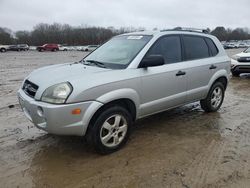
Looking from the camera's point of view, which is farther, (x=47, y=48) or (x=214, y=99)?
(x=47, y=48)

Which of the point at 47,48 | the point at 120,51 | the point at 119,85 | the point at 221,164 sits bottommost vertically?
the point at 221,164

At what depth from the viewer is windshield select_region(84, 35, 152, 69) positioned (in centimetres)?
451

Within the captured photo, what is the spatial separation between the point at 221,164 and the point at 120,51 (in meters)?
2.39

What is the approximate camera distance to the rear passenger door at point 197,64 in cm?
532

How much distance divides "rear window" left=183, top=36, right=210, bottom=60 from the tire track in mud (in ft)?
5.50

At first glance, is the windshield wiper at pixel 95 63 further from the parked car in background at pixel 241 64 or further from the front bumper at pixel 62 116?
the parked car in background at pixel 241 64

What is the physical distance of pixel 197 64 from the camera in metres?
5.42

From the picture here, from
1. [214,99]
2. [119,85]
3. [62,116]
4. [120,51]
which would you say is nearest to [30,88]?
[62,116]

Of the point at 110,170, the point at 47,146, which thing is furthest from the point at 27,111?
the point at 110,170

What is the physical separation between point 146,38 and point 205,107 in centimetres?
229

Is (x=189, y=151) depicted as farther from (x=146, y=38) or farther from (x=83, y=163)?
(x=146, y=38)

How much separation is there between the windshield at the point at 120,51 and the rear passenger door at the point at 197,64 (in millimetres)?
1017

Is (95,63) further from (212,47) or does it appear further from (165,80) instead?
(212,47)

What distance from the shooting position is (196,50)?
5.62 meters
